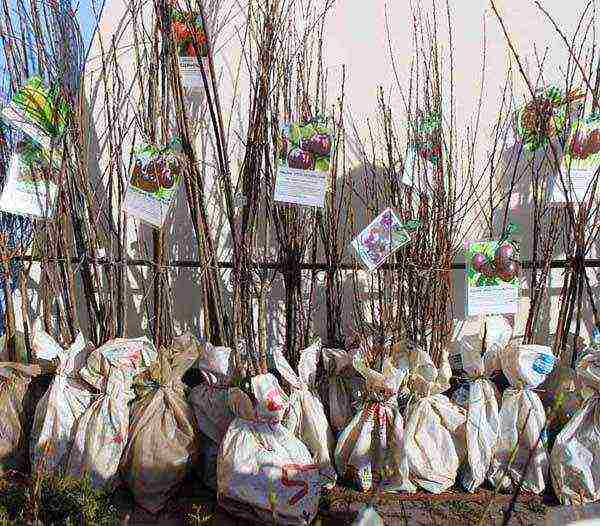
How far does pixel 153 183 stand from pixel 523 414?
199 cm

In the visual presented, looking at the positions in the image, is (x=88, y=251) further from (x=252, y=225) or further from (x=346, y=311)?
(x=346, y=311)

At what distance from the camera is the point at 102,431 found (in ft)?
8.70

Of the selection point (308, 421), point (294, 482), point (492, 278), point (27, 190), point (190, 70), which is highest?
point (190, 70)

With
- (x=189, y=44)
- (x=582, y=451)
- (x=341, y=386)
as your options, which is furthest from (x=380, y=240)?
(x=189, y=44)

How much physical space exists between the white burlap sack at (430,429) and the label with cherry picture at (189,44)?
5.84ft

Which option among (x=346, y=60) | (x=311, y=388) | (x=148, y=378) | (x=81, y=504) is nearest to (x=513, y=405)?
(x=311, y=388)

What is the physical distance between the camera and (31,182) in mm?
2910

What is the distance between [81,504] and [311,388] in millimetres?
1100

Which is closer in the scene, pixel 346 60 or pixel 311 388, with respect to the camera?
pixel 311 388

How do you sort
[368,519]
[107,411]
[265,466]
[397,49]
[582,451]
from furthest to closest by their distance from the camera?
A: [397,49] < [107,411] < [582,451] < [265,466] < [368,519]

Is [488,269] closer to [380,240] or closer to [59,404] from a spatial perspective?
[380,240]

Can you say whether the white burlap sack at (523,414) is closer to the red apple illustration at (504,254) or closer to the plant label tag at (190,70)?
the red apple illustration at (504,254)

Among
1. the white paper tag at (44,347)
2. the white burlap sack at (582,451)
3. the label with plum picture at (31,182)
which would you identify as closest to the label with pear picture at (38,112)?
the label with plum picture at (31,182)

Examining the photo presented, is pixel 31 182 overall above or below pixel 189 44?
below
